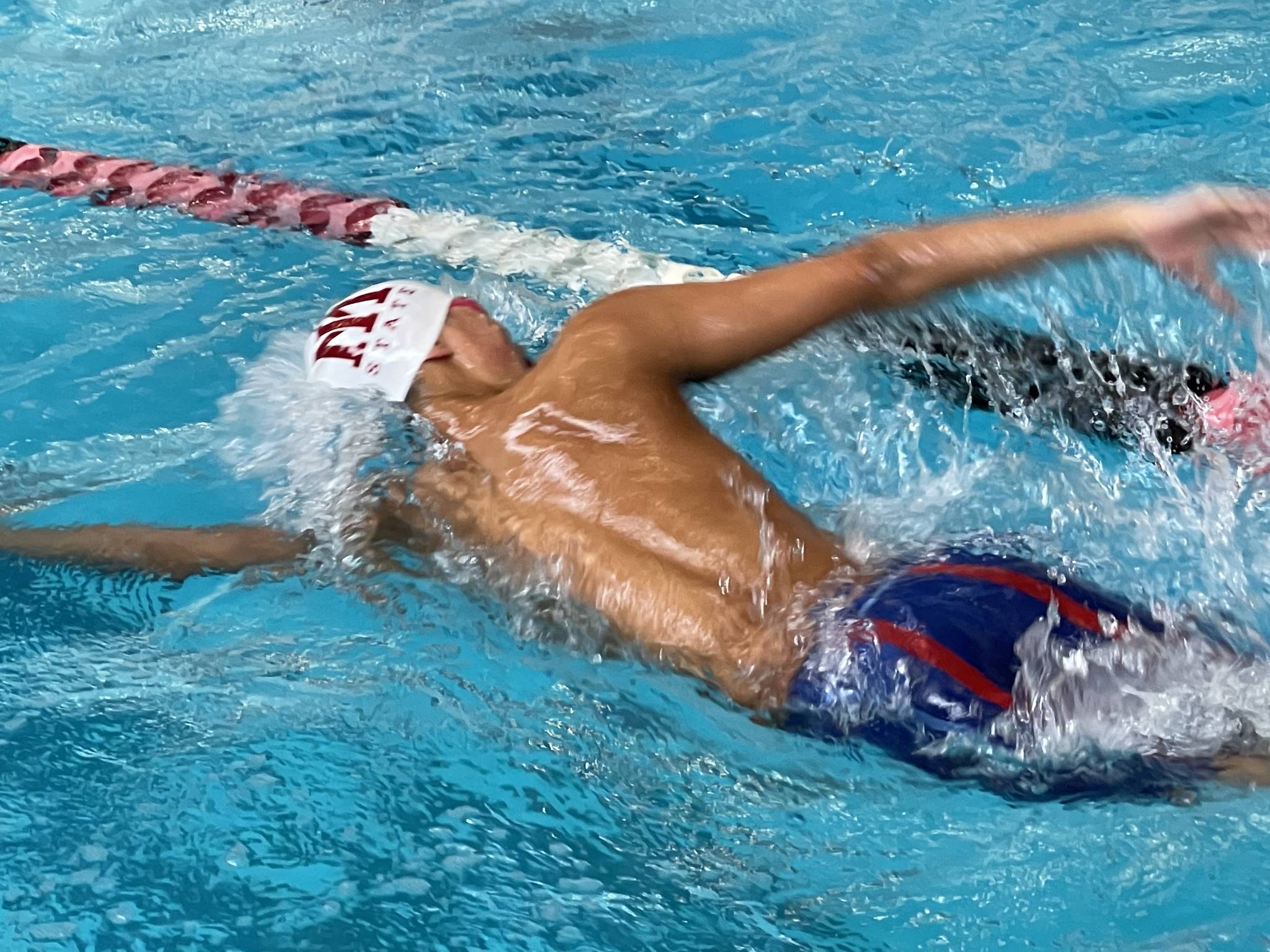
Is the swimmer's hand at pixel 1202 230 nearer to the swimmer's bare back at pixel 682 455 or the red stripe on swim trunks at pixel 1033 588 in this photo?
the swimmer's bare back at pixel 682 455

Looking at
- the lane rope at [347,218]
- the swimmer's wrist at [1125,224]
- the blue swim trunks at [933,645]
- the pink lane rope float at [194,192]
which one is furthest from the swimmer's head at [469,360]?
the pink lane rope float at [194,192]

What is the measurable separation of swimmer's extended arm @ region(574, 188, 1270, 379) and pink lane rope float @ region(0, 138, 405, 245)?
1.73 m

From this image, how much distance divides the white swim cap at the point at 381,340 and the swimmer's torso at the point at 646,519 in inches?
10.9

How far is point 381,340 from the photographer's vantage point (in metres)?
2.52

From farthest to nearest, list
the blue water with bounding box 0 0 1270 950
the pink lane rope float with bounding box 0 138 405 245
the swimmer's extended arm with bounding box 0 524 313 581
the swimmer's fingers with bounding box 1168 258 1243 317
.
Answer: the pink lane rope float with bounding box 0 138 405 245 < the swimmer's extended arm with bounding box 0 524 313 581 < the swimmer's fingers with bounding box 1168 258 1243 317 < the blue water with bounding box 0 0 1270 950

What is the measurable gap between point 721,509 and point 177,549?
1072 mm

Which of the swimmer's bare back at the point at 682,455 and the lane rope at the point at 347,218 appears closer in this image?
the swimmer's bare back at the point at 682,455

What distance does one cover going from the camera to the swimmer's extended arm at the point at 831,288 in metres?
2.07

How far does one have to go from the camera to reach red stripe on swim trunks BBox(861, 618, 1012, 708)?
1742mm

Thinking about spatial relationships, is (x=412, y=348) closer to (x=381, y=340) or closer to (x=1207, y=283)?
(x=381, y=340)

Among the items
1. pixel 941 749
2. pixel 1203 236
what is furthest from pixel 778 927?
pixel 1203 236

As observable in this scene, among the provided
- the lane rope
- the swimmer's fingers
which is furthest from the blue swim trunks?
the lane rope

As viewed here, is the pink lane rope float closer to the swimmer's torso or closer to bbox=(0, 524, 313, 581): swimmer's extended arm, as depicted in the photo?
bbox=(0, 524, 313, 581): swimmer's extended arm

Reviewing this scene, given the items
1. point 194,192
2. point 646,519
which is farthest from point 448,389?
point 194,192
